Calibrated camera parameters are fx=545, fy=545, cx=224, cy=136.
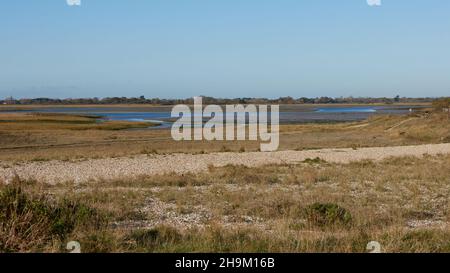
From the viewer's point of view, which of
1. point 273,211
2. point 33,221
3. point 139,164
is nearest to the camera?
point 33,221

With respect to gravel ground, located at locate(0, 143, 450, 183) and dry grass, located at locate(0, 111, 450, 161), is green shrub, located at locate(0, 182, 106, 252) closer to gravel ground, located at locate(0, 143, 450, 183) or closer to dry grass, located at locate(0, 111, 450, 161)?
gravel ground, located at locate(0, 143, 450, 183)

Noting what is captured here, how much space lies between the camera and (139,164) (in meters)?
26.8

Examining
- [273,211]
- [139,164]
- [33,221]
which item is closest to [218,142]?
[139,164]

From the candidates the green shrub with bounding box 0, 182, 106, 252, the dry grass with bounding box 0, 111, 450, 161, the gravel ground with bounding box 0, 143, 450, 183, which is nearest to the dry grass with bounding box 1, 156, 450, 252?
the green shrub with bounding box 0, 182, 106, 252

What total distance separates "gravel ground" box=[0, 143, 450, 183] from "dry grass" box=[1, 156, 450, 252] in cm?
264

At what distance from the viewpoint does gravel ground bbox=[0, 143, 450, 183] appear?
840 inches

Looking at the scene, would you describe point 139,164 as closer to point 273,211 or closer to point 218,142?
point 273,211

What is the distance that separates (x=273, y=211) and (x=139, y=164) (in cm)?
1593

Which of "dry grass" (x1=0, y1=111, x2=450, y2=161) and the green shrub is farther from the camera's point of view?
"dry grass" (x1=0, y1=111, x2=450, y2=161)

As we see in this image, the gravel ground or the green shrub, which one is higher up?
the green shrub

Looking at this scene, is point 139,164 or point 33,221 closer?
point 33,221

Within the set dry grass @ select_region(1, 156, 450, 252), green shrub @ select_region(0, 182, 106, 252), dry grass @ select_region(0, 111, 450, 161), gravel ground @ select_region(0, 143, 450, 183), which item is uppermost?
green shrub @ select_region(0, 182, 106, 252)

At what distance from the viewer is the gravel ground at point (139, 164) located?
70.0 ft

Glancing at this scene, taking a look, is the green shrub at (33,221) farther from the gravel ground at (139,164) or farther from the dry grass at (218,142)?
the dry grass at (218,142)
